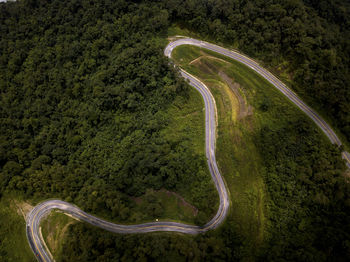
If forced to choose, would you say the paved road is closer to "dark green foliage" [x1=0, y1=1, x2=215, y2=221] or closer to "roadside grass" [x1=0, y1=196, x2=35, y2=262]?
"dark green foliage" [x1=0, y1=1, x2=215, y2=221]

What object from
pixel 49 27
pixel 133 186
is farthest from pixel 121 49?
pixel 133 186

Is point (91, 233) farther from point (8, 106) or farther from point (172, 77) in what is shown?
point (8, 106)

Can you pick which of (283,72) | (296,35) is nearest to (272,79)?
(283,72)

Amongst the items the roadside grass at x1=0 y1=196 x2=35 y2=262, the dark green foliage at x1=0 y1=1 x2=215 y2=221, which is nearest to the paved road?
the dark green foliage at x1=0 y1=1 x2=215 y2=221

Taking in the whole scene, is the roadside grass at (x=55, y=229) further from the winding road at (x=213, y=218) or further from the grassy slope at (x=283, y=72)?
the grassy slope at (x=283, y=72)

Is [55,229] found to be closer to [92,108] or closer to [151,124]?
[92,108]

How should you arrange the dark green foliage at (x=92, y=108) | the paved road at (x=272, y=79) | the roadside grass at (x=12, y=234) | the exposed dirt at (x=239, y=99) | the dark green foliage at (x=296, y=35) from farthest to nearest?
1. the exposed dirt at (x=239, y=99)
2. the dark green foliage at (x=296, y=35)
3. the dark green foliage at (x=92, y=108)
4. the paved road at (x=272, y=79)
5. the roadside grass at (x=12, y=234)

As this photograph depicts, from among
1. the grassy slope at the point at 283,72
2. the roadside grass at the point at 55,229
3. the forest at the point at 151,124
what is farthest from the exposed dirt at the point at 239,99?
the roadside grass at the point at 55,229
